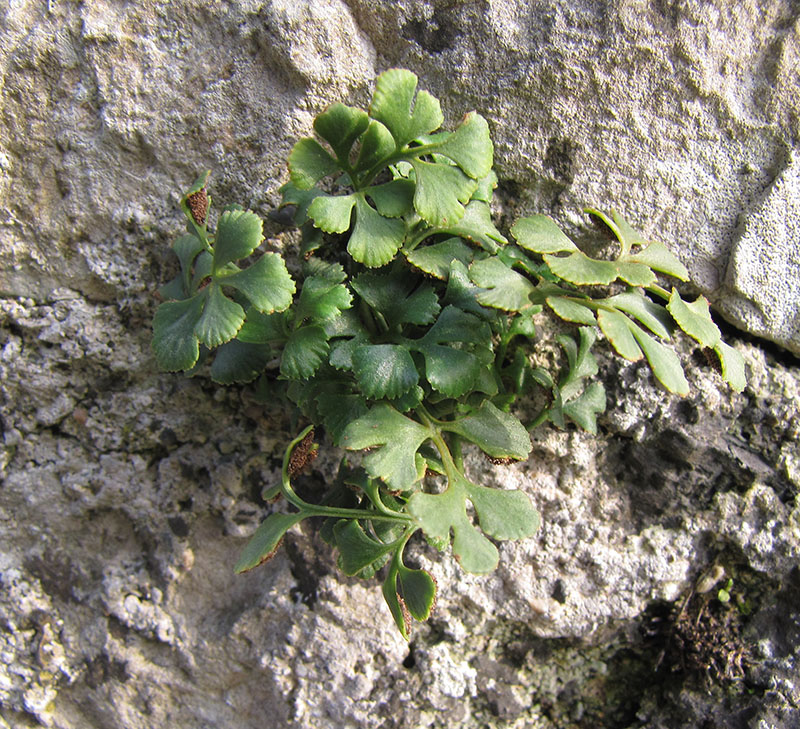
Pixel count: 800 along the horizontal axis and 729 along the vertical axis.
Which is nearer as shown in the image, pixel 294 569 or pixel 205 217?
pixel 205 217

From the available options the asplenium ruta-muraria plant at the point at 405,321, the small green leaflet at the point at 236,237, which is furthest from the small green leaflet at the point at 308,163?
the small green leaflet at the point at 236,237

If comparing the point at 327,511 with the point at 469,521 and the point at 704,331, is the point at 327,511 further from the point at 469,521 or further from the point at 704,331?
the point at 704,331

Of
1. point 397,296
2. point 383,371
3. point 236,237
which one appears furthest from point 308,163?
point 383,371

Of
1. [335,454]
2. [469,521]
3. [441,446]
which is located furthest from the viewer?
[335,454]

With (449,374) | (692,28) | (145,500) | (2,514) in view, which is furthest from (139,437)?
(692,28)

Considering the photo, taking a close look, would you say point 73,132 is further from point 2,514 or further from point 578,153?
point 578,153

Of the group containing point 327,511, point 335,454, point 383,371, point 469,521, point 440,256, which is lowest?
point 335,454
